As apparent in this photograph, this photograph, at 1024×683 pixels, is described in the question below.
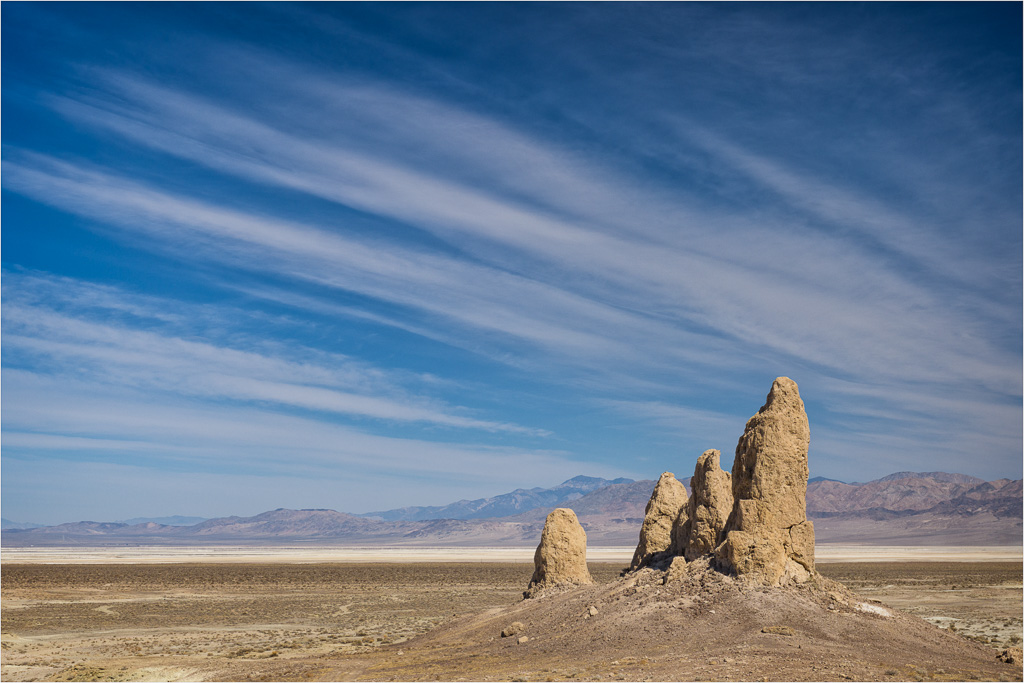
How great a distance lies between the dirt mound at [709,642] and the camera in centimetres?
1193

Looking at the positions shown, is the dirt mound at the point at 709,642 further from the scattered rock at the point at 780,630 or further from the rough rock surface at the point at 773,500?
the rough rock surface at the point at 773,500

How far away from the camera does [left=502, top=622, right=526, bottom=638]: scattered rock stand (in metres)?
16.4

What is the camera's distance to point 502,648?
15.6 metres

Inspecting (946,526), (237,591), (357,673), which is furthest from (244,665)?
(946,526)

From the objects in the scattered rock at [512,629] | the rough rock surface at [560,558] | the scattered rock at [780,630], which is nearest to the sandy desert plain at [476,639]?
the scattered rock at [780,630]

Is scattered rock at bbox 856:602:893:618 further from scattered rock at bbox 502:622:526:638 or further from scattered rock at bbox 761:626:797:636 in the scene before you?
scattered rock at bbox 502:622:526:638

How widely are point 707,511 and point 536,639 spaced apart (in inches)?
172

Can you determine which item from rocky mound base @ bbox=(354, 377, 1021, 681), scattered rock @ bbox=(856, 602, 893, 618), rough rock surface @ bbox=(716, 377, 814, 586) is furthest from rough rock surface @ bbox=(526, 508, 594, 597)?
scattered rock @ bbox=(856, 602, 893, 618)

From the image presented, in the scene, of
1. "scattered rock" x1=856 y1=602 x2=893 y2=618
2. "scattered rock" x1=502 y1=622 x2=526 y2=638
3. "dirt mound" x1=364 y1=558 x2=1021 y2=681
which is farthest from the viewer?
"scattered rock" x1=502 y1=622 x2=526 y2=638

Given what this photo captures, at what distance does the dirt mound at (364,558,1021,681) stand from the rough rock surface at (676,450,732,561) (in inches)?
28.6

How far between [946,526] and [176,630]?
634 feet

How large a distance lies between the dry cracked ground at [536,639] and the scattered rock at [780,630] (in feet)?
0.09

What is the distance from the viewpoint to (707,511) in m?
16.6

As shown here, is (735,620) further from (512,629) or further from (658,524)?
(658,524)
